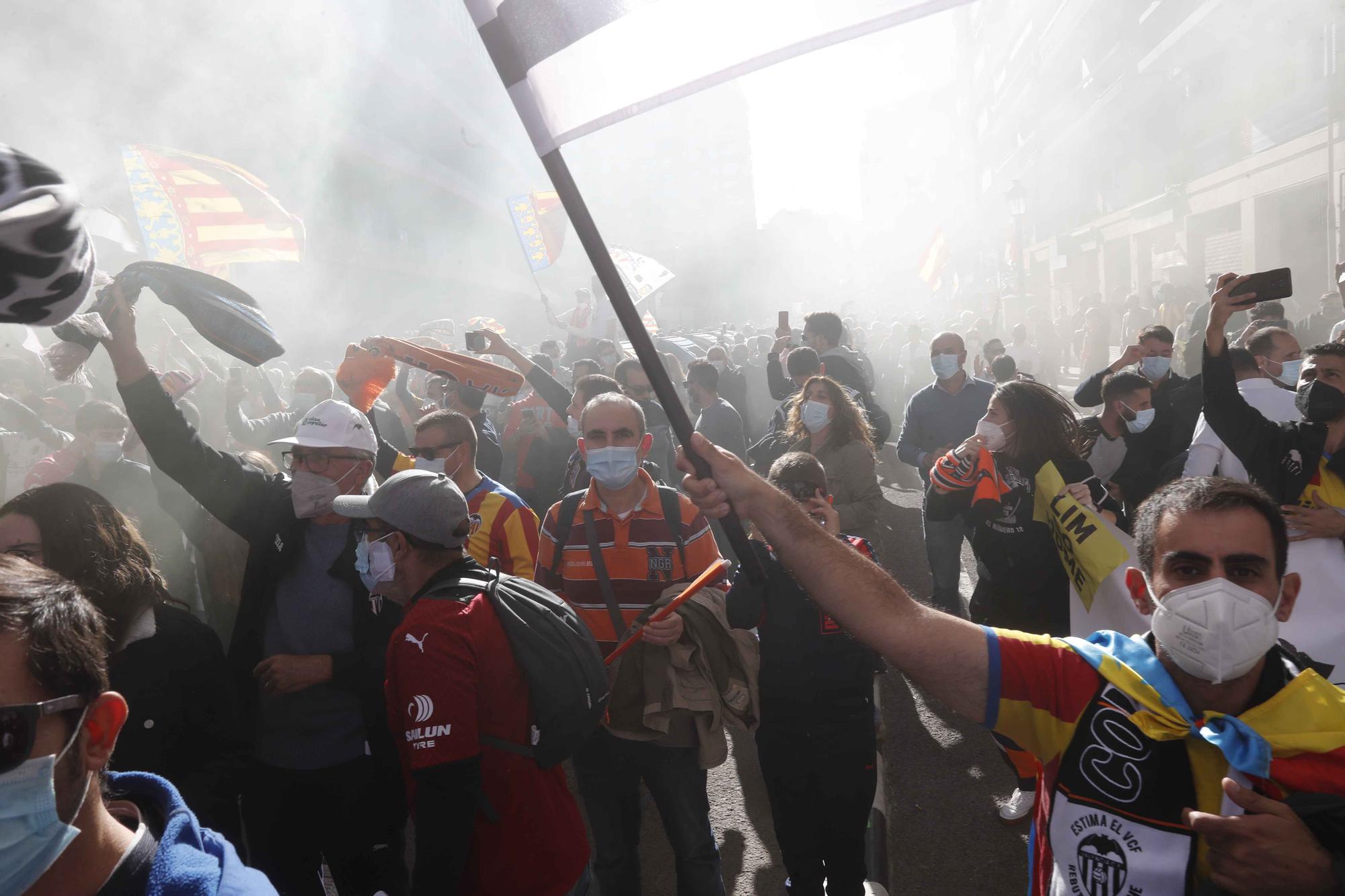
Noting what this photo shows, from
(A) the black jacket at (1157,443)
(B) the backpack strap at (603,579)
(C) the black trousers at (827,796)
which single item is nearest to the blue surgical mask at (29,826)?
(B) the backpack strap at (603,579)

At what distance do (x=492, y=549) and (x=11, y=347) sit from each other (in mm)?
6928

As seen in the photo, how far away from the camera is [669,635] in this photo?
3072 millimetres

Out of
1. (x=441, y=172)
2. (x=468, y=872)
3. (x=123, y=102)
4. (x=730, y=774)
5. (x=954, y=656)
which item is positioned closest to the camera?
(x=954, y=656)

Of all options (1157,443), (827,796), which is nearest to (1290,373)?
(1157,443)

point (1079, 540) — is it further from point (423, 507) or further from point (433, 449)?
point (433, 449)

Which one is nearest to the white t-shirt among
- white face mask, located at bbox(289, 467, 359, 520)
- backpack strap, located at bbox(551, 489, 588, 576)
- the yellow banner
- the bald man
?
the yellow banner

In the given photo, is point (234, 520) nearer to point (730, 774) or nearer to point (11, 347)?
point (730, 774)

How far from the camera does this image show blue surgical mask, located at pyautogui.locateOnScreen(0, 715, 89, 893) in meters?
1.20

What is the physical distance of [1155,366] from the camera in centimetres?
595

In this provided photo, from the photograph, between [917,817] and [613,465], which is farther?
[917,817]

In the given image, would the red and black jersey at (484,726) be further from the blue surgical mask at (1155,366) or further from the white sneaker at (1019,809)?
the blue surgical mask at (1155,366)

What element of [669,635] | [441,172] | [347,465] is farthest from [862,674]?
[441,172]

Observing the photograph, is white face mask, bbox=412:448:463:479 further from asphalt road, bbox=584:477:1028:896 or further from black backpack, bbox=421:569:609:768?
asphalt road, bbox=584:477:1028:896

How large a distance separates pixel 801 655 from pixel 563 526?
1.03 meters
